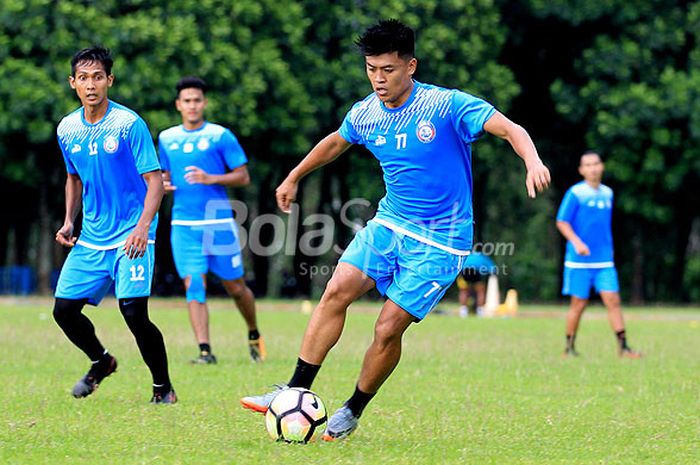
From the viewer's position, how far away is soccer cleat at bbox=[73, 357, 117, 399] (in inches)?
394

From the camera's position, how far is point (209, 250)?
1328 centimetres

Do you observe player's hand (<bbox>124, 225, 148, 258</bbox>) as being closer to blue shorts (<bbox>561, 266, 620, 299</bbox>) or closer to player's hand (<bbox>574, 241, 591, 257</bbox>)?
player's hand (<bbox>574, 241, 591, 257</bbox>)

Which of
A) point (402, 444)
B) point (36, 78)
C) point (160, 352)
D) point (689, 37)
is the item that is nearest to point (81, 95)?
point (160, 352)

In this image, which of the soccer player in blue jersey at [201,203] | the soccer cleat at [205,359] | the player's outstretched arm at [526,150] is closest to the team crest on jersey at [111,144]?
the player's outstretched arm at [526,150]

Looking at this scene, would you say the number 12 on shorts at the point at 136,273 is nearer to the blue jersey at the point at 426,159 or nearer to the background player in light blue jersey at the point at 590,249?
the blue jersey at the point at 426,159

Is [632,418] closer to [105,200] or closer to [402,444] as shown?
[402,444]

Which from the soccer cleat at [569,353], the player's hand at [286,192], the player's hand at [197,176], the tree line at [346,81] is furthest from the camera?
the tree line at [346,81]

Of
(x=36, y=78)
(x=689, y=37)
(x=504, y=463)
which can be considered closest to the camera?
(x=504, y=463)

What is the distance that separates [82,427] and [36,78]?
21385 mm

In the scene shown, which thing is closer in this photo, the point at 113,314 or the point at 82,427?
the point at 82,427

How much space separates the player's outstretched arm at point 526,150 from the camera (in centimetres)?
718

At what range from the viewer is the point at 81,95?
9469 mm

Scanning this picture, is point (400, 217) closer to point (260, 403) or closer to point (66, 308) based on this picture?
point (260, 403)

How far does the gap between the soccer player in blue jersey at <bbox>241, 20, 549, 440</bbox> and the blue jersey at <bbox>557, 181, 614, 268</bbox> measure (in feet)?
23.4
